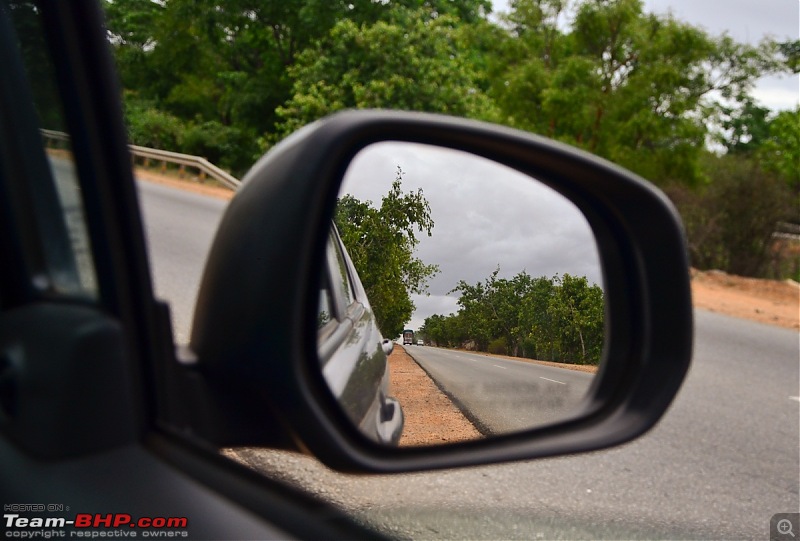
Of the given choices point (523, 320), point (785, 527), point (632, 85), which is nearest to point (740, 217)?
point (632, 85)

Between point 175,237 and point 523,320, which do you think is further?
point 175,237

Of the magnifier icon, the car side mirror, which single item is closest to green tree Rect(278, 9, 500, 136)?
the magnifier icon

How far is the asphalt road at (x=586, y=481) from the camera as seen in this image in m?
2.63

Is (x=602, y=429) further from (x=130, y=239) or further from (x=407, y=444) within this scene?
(x=130, y=239)

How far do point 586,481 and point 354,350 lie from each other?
2.97 metres

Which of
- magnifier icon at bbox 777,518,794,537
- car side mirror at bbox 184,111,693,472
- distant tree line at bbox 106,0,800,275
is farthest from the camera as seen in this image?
distant tree line at bbox 106,0,800,275

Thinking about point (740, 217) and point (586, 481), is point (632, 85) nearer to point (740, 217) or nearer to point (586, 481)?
point (740, 217)

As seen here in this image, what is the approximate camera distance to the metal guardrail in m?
1.38

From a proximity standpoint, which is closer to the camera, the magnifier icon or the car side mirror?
the car side mirror

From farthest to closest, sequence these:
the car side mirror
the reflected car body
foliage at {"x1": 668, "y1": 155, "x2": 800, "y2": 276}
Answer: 1. foliage at {"x1": 668, "y1": 155, "x2": 800, "y2": 276}
2. the reflected car body
3. the car side mirror

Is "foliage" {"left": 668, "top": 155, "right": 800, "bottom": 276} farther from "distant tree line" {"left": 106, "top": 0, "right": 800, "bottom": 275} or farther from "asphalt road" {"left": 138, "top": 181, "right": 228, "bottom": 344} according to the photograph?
"asphalt road" {"left": 138, "top": 181, "right": 228, "bottom": 344}

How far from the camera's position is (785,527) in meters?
3.59

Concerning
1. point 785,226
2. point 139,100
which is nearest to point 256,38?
point 139,100

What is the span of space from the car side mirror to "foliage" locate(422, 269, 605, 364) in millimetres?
90
